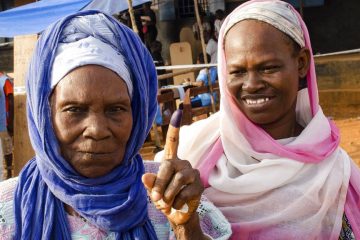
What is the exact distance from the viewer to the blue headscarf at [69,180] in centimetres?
173

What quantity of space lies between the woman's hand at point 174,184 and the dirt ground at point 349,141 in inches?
241

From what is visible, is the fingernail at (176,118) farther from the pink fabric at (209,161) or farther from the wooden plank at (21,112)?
the wooden plank at (21,112)

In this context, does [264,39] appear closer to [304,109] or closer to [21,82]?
[304,109]

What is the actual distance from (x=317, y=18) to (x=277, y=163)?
12.0m

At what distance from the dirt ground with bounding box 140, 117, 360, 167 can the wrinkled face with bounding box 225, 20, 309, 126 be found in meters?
5.28

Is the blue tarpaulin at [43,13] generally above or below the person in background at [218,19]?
below

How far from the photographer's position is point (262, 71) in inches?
89.7

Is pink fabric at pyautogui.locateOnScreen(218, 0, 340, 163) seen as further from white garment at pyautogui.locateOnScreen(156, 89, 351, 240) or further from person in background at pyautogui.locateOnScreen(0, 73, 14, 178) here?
person in background at pyautogui.locateOnScreen(0, 73, 14, 178)

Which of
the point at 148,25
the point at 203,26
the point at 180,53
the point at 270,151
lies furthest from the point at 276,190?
the point at 180,53

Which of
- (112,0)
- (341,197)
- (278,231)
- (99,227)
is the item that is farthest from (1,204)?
(112,0)

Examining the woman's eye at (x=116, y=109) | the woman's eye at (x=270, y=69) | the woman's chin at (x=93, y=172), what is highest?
the woman's eye at (x=270, y=69)

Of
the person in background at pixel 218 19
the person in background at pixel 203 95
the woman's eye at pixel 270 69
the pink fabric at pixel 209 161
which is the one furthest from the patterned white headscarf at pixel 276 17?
the person in background at pixel 218 19

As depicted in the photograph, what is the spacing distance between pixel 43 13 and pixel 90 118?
306 inches

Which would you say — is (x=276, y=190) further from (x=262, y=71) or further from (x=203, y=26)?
(x=203, y=26)
